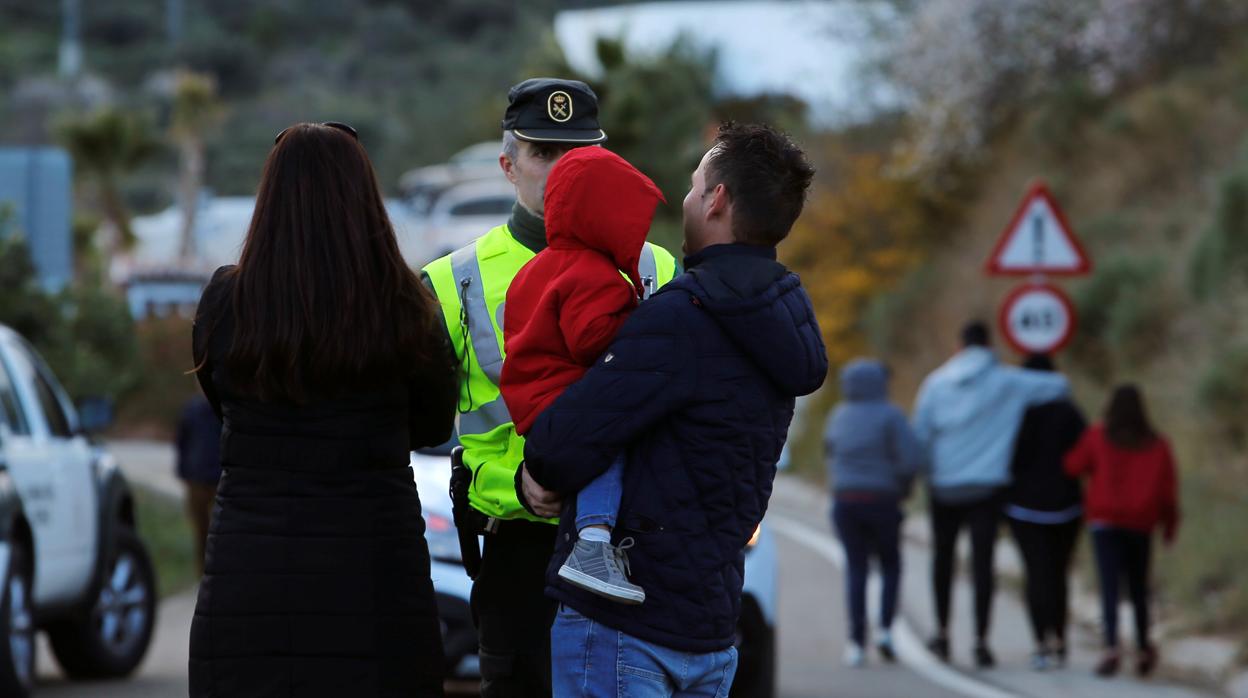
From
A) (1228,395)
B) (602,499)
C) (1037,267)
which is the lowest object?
(602,499)

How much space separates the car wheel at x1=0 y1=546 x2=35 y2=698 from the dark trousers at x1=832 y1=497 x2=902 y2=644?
482 cm

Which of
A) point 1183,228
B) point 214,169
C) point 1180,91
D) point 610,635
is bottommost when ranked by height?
point 610,635

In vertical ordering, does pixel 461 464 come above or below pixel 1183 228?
below

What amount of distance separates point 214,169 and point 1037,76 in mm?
62032

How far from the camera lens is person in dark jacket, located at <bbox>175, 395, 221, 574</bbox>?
47.6 feet

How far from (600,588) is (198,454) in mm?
11246

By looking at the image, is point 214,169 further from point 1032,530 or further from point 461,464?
point 461,464

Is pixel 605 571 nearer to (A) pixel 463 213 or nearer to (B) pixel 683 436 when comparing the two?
(B) pixel 683 436

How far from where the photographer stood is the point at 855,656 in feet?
38.5

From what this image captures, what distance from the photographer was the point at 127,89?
107188 millimetres

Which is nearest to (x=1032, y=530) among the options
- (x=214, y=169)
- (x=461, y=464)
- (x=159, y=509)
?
(x=461, y=464)

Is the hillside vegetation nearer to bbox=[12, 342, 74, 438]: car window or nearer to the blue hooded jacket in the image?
bbox=[12, 342, 74, 438]: car window

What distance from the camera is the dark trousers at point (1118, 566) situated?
11375mm

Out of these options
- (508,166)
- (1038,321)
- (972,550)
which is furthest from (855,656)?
(508,166)
